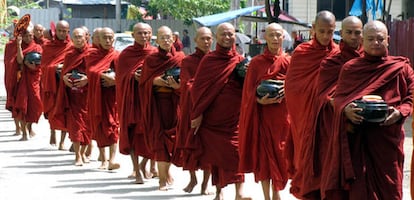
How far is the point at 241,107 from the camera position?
8.80m

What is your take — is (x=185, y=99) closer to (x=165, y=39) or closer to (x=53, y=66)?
(x=165, y=39)

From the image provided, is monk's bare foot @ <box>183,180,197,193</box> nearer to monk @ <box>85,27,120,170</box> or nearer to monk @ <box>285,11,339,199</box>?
monk @ <box>85,27,120,170</box>

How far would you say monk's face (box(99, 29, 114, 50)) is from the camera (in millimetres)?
11711

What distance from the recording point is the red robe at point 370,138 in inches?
257

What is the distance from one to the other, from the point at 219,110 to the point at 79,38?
3756mm

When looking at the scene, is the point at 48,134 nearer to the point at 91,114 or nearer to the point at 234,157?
the point at 91,114

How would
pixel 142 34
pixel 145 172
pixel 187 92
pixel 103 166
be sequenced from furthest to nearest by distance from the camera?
pixel 103 166
pixel 145 172
pixel 142 34
pixel 187 92

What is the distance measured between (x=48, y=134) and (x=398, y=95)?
1037cm

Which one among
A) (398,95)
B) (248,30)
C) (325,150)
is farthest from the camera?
(248,30)

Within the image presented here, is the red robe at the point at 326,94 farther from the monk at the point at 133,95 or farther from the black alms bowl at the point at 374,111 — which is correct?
the monk at the point at 133,95

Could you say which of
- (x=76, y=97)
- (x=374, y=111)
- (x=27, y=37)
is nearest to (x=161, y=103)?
(x=76, y=97)

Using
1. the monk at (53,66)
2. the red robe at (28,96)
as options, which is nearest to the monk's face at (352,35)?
the monk at (53,66)

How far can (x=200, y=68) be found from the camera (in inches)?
365

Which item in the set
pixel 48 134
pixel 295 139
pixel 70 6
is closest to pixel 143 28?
pixel 295 139
